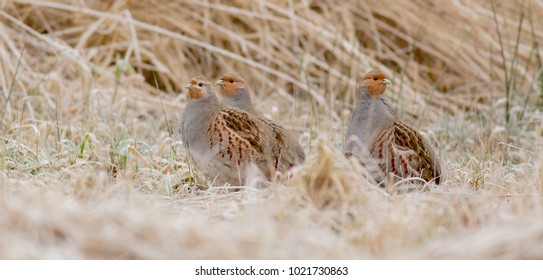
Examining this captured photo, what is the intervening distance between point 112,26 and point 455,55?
3.12 metres

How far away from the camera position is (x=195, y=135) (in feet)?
15.1

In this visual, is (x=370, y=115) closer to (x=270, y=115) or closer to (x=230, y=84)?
(x=230, y=84)

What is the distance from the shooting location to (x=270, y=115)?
6.93 m

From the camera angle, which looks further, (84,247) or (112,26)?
(112,26)

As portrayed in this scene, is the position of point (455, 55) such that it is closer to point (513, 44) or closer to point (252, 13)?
point (513, 44)

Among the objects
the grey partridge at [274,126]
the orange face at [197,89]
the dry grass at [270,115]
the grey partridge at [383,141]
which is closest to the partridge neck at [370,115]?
the grey partridge at [383,141]

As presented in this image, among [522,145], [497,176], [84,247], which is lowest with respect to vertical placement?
[522,145]

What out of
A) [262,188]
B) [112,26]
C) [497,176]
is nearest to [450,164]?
[497,176]

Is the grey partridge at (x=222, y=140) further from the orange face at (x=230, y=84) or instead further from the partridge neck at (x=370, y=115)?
the partridge neck at (x=370, y=115)

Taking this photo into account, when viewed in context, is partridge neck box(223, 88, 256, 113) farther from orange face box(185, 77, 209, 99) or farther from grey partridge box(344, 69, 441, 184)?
grey partridge box(344, 69, 441, 184)

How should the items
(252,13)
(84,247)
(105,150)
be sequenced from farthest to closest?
(252,13) < (105,150) < (84,247)

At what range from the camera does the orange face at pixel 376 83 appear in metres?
4.61

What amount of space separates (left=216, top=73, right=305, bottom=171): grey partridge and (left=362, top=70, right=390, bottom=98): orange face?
1.74ft

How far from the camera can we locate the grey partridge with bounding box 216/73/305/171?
472 cm
